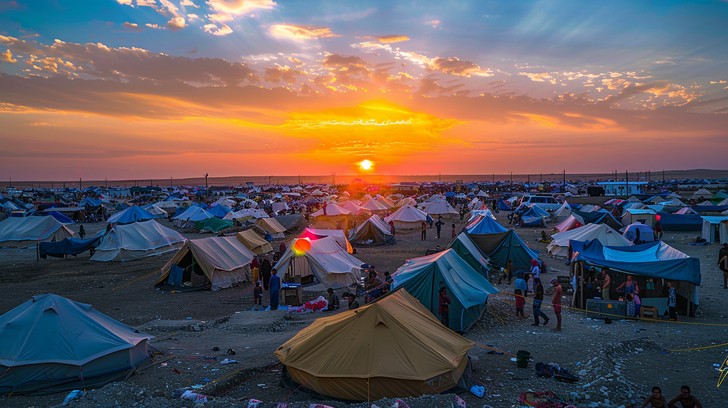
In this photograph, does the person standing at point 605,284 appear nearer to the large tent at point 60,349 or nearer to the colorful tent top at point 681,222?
the large tent at point 60,349

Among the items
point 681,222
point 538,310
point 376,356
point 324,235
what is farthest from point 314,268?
point 681,222

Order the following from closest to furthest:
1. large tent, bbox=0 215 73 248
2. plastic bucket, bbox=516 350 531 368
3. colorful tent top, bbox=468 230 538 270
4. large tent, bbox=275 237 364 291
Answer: plastic bucket, bbox=516 350 531 368, large tent, bbox=275 237 364 291, colorful tent top, bbox=468 230 538 270, large tent, bbox=0 215 73 248

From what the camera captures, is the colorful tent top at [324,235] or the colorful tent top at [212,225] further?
the colorful tent top at [212,225]

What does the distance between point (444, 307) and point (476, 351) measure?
1833 mm

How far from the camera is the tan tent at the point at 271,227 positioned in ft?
126

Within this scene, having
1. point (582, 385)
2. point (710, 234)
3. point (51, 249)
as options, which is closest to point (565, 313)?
point (582, 385)

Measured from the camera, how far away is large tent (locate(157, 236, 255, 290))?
22.0m

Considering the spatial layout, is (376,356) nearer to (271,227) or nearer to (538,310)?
(538,310)

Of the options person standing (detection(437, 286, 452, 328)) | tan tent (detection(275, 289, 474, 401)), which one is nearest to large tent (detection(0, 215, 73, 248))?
person standing (detection(437, 286, 452, 328))

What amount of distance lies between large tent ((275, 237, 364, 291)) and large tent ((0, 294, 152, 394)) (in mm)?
9497

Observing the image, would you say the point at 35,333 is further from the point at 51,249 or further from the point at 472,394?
the point at 51,249

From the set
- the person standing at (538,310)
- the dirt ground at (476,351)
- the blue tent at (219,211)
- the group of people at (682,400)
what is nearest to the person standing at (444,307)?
the dirt ground at (476,351)

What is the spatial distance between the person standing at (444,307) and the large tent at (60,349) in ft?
25.2

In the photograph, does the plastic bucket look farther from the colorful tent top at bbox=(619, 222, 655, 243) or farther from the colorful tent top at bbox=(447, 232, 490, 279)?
the colorful tent top at bbox=(619, 222, 655, 243)
